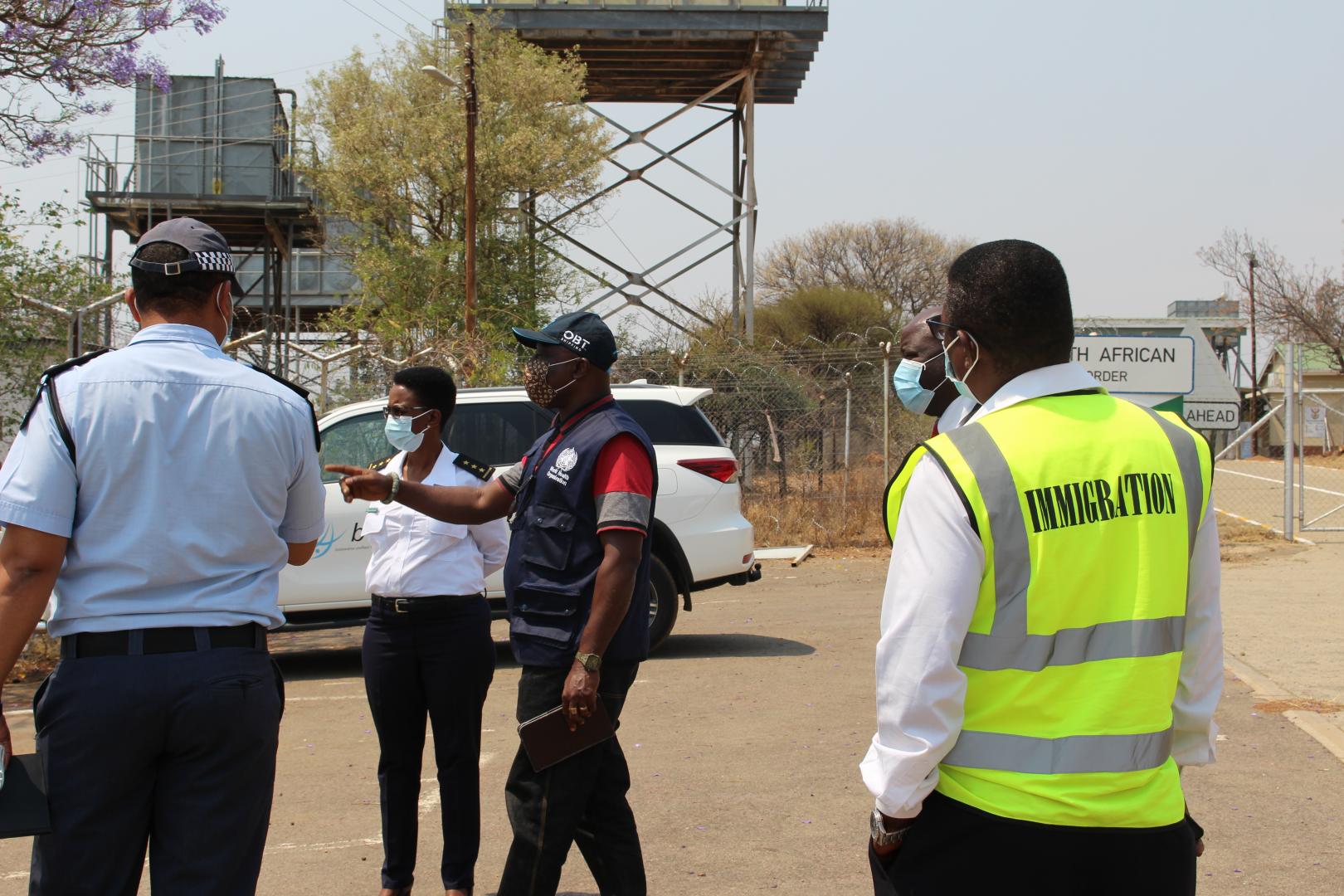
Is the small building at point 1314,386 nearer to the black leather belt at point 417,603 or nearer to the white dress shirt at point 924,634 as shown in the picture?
the black leather belt at point 417,603

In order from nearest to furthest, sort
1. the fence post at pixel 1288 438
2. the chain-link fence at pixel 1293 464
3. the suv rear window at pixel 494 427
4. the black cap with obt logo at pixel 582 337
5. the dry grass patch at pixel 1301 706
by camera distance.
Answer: the black cap with obt logo at pixel 582 337
the dry grass patch at pixel 1301 706
the suv rear window at pixel 494 427
the fence post at pixel 1288 438
the chain-link fence at pixel 1293 464

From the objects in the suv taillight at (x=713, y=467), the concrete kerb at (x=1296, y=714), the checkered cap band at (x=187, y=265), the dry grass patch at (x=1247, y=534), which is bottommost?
the concrete kerb at (x=1296, y=714)

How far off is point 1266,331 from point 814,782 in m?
50.9

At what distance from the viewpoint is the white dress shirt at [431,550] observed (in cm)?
446

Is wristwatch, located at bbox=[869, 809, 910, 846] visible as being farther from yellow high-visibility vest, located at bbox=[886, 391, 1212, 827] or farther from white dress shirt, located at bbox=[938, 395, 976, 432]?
white dress shirt, located at bbox=[938, 395, 976, 432]

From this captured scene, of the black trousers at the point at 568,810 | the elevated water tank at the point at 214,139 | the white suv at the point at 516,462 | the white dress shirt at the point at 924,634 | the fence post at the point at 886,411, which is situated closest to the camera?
the white dress shirt at the point at 924,634

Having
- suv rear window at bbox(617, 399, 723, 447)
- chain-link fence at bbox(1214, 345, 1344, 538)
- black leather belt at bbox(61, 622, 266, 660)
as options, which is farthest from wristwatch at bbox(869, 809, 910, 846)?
chain-link fence at bbox(1214, 345, 1344, 538)

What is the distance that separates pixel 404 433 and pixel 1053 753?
312 centimetres

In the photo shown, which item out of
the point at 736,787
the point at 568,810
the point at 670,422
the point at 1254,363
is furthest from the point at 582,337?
the point at 1254,363

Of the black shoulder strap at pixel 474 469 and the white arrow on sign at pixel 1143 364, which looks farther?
the white arrow on sign at pixel 1143 364

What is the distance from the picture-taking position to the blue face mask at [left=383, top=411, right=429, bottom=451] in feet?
15.5

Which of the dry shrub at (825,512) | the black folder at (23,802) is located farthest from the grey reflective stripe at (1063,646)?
the dry shrub at (825,512)

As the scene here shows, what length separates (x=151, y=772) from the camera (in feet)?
9.04

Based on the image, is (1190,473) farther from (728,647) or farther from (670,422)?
(728,647)
